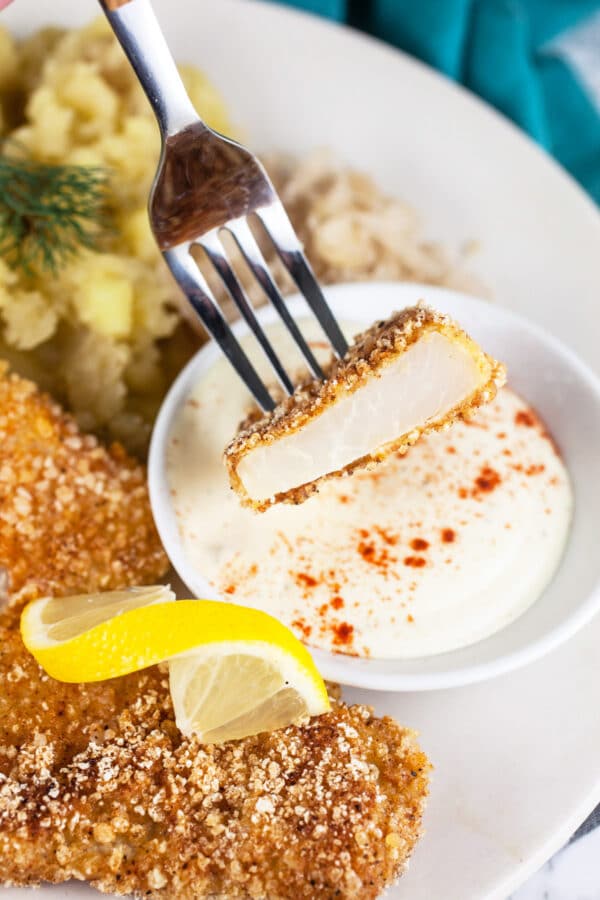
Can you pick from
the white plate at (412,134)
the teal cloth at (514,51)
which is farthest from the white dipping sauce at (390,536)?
the teal cloth at (514,51)

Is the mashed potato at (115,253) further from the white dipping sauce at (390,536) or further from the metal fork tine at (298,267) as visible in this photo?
the metal fork tine at (298,267)

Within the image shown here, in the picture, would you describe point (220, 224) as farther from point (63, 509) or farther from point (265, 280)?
point (63, 509)

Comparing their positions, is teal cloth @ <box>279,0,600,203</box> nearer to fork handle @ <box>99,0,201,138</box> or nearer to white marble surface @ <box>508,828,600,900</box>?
fork handle @ <box>99,0,201,138</box>

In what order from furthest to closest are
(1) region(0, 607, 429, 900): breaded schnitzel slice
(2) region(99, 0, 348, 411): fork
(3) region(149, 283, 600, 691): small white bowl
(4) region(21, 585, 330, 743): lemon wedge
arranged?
(2) region(99, 0, 348, 411): fork
(3) region(149, 283, 600, 691): small white bowl
(4) region(21, 585, 330, 743): lemon wedge
(1) region(0, 607, 429, 900): breaded schnitzel slice

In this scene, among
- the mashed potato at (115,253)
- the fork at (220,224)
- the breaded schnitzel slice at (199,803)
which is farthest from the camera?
the mashed potato at (115,253)

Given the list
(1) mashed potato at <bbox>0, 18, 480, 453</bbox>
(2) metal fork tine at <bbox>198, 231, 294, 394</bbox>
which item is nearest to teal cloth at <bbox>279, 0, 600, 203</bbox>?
(1) mashed potato at <bbox>0, 18, 480, 453</bbox>

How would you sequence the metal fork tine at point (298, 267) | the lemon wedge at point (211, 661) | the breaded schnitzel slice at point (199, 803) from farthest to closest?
the metal fork tine at point (298, 267)
the lemon wedge at point (211, 661)
the breaded schnitzel slice at point (199, 803)
